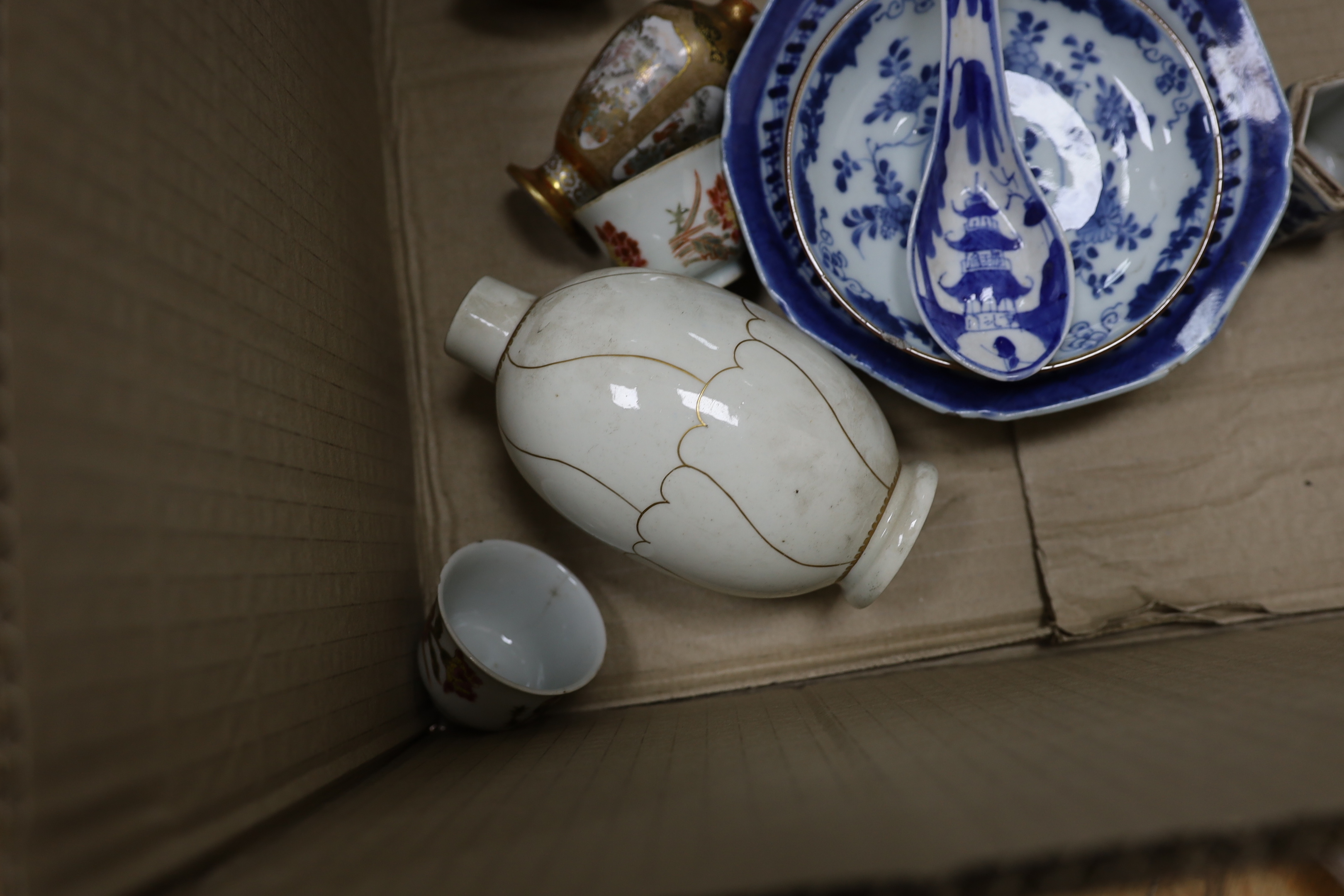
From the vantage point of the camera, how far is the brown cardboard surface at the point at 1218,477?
0.47 metres

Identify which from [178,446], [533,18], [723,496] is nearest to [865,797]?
[723,496]

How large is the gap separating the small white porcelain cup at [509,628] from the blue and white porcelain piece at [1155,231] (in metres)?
0.19

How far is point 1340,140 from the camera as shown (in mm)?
478

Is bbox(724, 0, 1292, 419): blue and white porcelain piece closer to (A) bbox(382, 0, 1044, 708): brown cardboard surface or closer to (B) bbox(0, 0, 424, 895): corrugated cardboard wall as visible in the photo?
(A) bbox(382, 0, 1044, 708): brown cardboard surface

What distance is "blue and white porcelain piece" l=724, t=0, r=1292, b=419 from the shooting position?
1.38 ft

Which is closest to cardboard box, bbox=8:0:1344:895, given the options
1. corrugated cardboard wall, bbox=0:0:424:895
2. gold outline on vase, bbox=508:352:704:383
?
corrugated cardboard wall, bbox=0:0:424:895

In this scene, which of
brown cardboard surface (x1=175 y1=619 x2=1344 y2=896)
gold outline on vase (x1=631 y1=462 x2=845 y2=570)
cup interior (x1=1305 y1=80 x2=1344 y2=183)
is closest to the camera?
brown cardboard surface (x1=175 y1=619 x2=1344 y2=896)

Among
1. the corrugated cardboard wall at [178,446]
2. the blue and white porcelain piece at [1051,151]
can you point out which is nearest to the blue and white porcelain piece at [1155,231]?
the blue and white porcelain piece at [1051,151]

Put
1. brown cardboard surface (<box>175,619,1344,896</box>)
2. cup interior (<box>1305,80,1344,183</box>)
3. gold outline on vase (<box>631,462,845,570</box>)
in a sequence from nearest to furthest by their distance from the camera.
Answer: brown cardboard surface (<box>175,619,1344,896</box>), gold outline on vase (<box>631,462,845,570</box>), cup interior (<box>1305,80,1344,183</box>)

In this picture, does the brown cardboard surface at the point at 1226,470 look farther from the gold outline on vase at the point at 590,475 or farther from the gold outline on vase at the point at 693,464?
the gold outline on vase at the point at 590,475

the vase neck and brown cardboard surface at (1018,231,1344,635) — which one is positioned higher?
the vase neck

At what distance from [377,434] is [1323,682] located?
0.44 metres

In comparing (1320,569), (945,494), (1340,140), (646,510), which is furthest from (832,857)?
(1340,140)

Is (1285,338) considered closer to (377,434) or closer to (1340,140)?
(1340,140)
